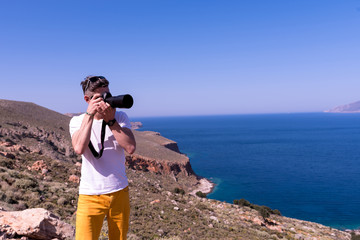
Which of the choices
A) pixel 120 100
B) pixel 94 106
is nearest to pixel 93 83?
pixel 94 106

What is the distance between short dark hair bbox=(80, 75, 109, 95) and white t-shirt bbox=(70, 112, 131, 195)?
296mm

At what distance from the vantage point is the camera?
2186 millimetres

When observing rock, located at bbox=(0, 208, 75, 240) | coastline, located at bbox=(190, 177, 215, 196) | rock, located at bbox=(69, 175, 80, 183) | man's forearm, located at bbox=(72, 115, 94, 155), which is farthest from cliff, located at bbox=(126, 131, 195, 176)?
man's forearm, located at bbox=(72, 115, 94, 155)

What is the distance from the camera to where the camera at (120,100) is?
2186mm

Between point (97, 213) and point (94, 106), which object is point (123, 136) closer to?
point (94, 106)

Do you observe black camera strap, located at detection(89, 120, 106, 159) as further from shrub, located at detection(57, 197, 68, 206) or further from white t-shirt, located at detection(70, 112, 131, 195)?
shrub, located at detection(57, 197, 68, 206)

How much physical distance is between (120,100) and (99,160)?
683 mm

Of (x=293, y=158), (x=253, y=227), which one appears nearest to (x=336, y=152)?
(x=293, y=158)

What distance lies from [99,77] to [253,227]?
17199 mm

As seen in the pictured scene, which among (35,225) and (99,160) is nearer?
(99,160)

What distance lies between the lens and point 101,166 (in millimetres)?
2359

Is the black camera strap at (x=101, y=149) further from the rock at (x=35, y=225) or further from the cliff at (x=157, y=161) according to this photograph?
the cliff at (x=157, y=161)

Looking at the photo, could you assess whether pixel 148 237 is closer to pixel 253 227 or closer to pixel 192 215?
pixel 192 215

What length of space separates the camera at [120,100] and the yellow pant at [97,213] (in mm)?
937
